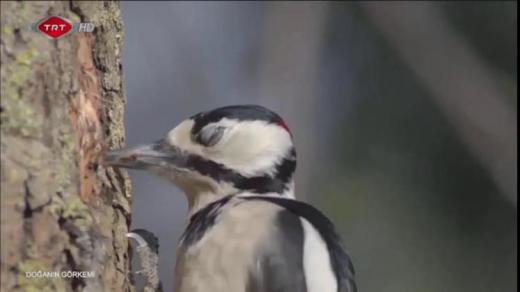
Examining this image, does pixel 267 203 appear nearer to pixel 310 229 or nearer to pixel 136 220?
pixel 310 229

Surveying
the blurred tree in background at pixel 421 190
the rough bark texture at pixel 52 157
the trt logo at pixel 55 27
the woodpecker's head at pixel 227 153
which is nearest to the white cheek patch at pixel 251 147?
the woodpecker's head at pixel 227 153

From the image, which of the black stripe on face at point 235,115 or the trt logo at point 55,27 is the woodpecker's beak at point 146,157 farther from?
the trt logo at point 55,27

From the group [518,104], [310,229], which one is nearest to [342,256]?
[310,229]

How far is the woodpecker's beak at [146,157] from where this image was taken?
2682mm

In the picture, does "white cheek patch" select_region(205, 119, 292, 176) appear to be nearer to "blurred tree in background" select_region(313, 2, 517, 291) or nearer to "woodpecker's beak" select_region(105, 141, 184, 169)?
"woodpecker's beak" select_region(105, 141, 184, 169)

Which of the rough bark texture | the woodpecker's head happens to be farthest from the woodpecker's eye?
the rough bark texture

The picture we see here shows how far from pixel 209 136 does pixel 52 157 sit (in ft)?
1.82

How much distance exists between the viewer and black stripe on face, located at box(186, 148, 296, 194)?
9.52 ft

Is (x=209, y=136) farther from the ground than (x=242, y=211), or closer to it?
farther from the ground

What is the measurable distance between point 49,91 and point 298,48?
8.84ft

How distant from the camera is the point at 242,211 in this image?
111 inches

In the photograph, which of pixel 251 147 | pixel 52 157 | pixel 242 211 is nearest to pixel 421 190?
pixel 251 147

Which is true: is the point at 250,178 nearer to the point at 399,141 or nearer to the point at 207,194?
the point at 207,194

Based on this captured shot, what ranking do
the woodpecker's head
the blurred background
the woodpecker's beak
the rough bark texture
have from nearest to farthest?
the rough bark texture → the woodpecker's beak → the woodpecker's head → the blurred background
